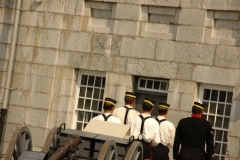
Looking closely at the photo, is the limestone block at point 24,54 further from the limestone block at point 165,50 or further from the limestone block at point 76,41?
the limestone block at point 165,50

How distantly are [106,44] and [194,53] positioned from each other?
2271mm

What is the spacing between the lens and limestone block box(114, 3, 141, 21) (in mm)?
16364

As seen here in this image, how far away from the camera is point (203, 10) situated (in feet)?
51.1

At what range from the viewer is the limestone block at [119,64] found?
16.5 metres

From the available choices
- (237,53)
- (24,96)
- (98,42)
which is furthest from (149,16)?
(24,96)

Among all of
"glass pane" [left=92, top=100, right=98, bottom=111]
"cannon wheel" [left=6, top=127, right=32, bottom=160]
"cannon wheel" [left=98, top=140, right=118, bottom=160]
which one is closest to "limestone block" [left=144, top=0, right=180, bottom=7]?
"glass pane" [left=92, top=100, right=98, bottom=111]

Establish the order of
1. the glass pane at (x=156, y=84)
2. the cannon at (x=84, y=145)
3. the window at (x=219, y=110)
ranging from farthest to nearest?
the glass pane at (x=156, y=84), the window at (x=219, y=110), the cannon at (x=84, y=145)

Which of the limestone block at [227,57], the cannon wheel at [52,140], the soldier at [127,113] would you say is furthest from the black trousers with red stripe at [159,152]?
the limestone block at [227,57]

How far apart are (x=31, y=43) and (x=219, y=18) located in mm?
4910

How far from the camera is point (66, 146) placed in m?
10.6

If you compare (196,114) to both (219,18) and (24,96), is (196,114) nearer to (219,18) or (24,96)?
(219,18)

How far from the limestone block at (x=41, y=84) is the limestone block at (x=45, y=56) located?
0.40 metres

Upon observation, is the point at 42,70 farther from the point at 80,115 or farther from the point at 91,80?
the point at 80,115

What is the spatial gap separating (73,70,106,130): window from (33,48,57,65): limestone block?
0.76 meters
